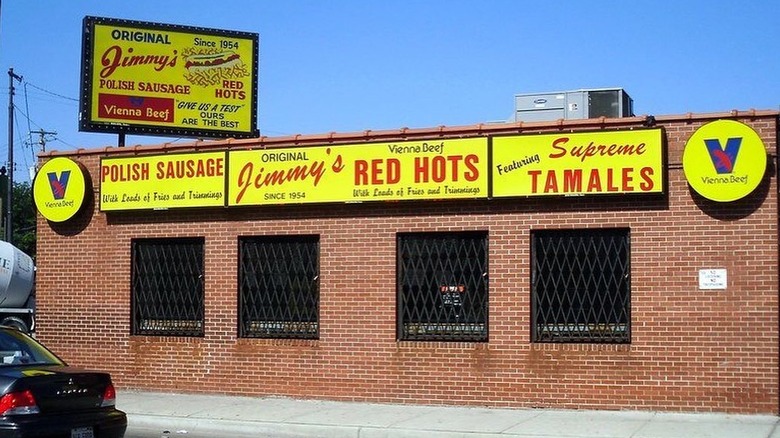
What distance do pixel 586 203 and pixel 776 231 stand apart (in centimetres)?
247

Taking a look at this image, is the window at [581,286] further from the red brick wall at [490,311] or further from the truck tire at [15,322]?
the truck tire at [15,322]

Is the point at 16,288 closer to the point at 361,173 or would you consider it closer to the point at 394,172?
the point at 361,173

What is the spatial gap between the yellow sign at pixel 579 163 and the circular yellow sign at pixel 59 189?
723 centimetres

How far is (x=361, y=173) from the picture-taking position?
49.6 feet

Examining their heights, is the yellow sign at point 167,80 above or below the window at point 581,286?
above

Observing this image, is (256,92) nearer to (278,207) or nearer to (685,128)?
(278,207)

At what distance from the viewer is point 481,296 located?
574 inches

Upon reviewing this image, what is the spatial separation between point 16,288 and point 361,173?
17.8 metres

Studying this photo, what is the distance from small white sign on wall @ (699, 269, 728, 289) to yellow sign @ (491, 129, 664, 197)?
4.11 ft

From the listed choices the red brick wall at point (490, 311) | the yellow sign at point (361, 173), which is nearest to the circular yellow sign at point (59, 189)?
the red brick wall at point (490, 311)

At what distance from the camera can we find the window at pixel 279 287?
51.3 ft

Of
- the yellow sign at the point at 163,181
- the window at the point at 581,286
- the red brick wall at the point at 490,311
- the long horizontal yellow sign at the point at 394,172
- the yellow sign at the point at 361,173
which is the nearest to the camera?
the red brick wall at the point at 490,311

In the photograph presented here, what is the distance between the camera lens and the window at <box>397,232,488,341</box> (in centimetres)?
1462

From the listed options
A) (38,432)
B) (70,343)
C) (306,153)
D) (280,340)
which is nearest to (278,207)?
(306,153)
